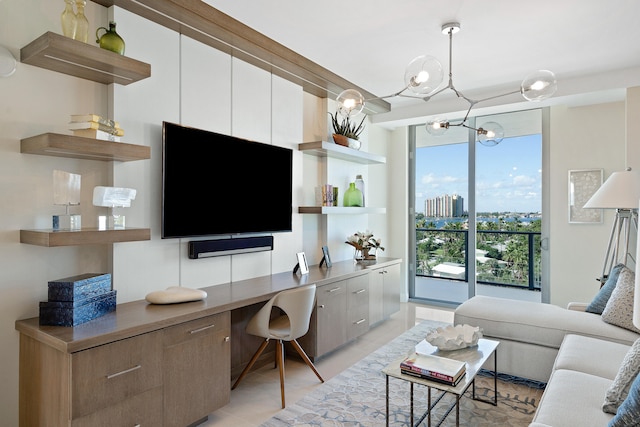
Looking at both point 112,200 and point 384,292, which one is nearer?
point 112,200

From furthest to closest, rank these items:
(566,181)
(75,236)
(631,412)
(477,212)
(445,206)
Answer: (445,206) → (477,212) → (566,181) → (75,236) → (631,412)

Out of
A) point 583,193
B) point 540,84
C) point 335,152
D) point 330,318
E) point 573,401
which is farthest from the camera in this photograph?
point 583,193

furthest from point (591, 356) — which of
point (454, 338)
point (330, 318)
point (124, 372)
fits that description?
point (124, 372)

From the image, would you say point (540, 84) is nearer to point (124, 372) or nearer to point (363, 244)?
point (363, 244)

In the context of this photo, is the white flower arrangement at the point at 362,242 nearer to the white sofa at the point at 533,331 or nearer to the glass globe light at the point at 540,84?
the white sofa at the point at 533,331

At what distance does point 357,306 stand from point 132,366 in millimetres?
2258

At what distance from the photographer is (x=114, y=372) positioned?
183 centimetres

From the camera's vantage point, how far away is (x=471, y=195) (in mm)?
5047

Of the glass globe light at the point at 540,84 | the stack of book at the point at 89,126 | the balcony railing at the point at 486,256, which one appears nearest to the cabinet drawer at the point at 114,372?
the stack of book at the point at 89,126

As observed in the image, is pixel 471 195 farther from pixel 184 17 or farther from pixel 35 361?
pixel 35 361

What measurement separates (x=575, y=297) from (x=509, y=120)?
89.1 inches

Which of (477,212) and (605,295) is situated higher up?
(477,212)

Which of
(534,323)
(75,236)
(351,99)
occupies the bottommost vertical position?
(534,323)

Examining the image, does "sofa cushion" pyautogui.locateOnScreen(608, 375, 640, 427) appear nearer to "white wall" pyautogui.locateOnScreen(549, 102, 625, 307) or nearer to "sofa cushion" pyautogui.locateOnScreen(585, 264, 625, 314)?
"sofa cushion" pyautogui.locateOnScreen(585, 264, 625, 314)
